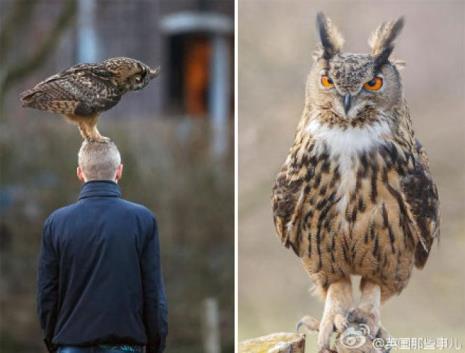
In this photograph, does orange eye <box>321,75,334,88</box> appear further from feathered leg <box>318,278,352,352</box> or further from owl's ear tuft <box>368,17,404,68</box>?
feathered leg <box>318,278,352,352</box>

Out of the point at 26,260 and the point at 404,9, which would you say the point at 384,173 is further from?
the point at 26,260

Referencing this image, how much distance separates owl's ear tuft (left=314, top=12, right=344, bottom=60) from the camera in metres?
3.74

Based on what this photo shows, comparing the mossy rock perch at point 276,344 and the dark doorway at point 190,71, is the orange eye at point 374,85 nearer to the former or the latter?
the mossy rock perch at point 276,344

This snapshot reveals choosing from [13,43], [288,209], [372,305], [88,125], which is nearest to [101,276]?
[88,125]

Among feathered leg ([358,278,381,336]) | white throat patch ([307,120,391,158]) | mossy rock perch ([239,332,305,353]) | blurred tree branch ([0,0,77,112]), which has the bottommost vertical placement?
mossy rock perch ([239,332,305,353])

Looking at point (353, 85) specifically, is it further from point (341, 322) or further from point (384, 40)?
point (341, 322)

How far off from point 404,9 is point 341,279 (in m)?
1.00

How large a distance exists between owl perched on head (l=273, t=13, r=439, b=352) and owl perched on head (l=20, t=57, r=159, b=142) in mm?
644

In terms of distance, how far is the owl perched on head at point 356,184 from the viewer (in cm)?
366

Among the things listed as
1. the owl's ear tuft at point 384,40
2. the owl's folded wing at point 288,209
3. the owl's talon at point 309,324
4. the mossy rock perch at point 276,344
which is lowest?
the mossy rock perch at point 276,344

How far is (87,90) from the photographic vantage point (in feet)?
12.1

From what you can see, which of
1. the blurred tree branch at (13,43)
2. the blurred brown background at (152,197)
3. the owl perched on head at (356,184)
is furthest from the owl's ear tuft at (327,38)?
the blurred tree branch at (13,43)

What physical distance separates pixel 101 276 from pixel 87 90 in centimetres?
66

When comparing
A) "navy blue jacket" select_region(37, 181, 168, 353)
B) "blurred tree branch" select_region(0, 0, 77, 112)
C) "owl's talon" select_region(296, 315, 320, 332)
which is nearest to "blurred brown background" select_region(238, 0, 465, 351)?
"owl's talon" select_region(296, 315, 320, 332)
